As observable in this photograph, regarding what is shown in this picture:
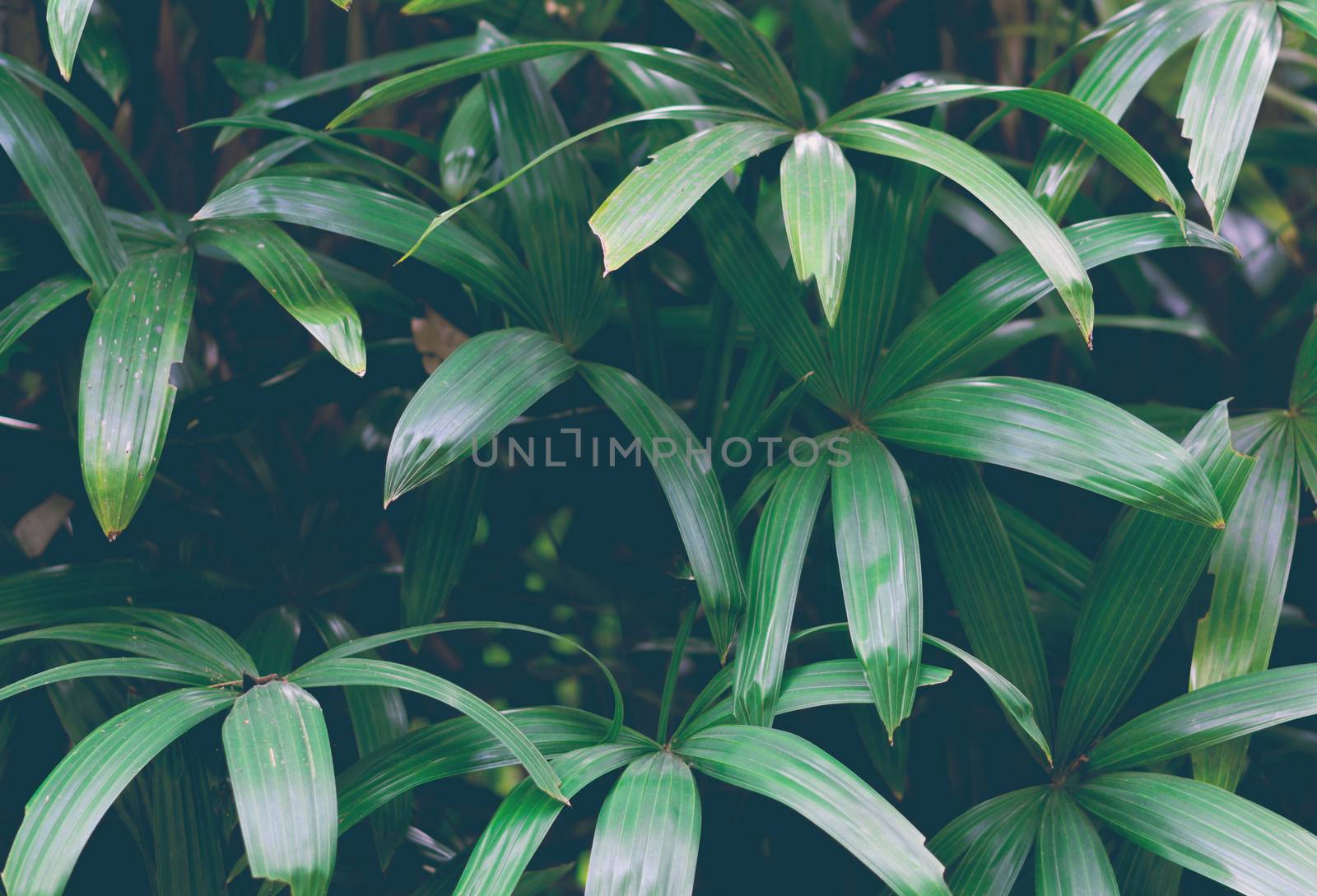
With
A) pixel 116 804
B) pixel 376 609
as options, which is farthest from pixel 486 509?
pixel 116 804

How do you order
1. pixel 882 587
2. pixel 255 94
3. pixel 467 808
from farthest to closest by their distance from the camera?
1. pixel 467 808
2. pixel 255 94
3. pixel 882 587

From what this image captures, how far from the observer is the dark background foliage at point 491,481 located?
0.82 meters

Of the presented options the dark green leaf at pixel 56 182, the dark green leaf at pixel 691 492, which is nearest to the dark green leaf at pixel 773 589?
the dark green leaf at pixel 691 492

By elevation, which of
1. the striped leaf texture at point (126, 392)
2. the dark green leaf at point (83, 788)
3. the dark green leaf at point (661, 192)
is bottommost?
the dark green leaf at point (83, 788)

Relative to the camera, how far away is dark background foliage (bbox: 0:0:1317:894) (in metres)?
0.82

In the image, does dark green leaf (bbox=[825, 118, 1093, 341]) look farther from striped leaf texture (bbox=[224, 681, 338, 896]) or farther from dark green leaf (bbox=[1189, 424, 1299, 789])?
striped leaf texture (bbox=[224, 681, 338, 896])

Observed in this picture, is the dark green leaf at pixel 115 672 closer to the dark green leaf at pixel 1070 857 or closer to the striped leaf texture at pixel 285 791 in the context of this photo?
the striped leaf texture at pixel 285 791

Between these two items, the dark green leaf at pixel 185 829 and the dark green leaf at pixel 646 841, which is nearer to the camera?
the dark green leaf at pixel 646 841

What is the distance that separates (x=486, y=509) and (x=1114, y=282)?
2.83 feet

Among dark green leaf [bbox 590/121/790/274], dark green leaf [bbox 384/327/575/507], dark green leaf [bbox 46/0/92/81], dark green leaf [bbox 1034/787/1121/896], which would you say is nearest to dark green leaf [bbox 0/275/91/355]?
dark green leaf [bbox 46/0/92/81]

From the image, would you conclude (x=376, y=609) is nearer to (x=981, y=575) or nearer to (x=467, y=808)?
(x=467, y=808)

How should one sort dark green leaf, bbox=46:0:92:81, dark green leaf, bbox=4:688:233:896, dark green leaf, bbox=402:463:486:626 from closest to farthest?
dark green leaf, bbox=4:688:233:896 → dark green leaf, bbox=46:0:92:81 → dark green leaf, bbox=402:463:486:626

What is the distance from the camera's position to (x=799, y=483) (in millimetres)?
643

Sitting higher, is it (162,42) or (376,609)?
(162,42)
